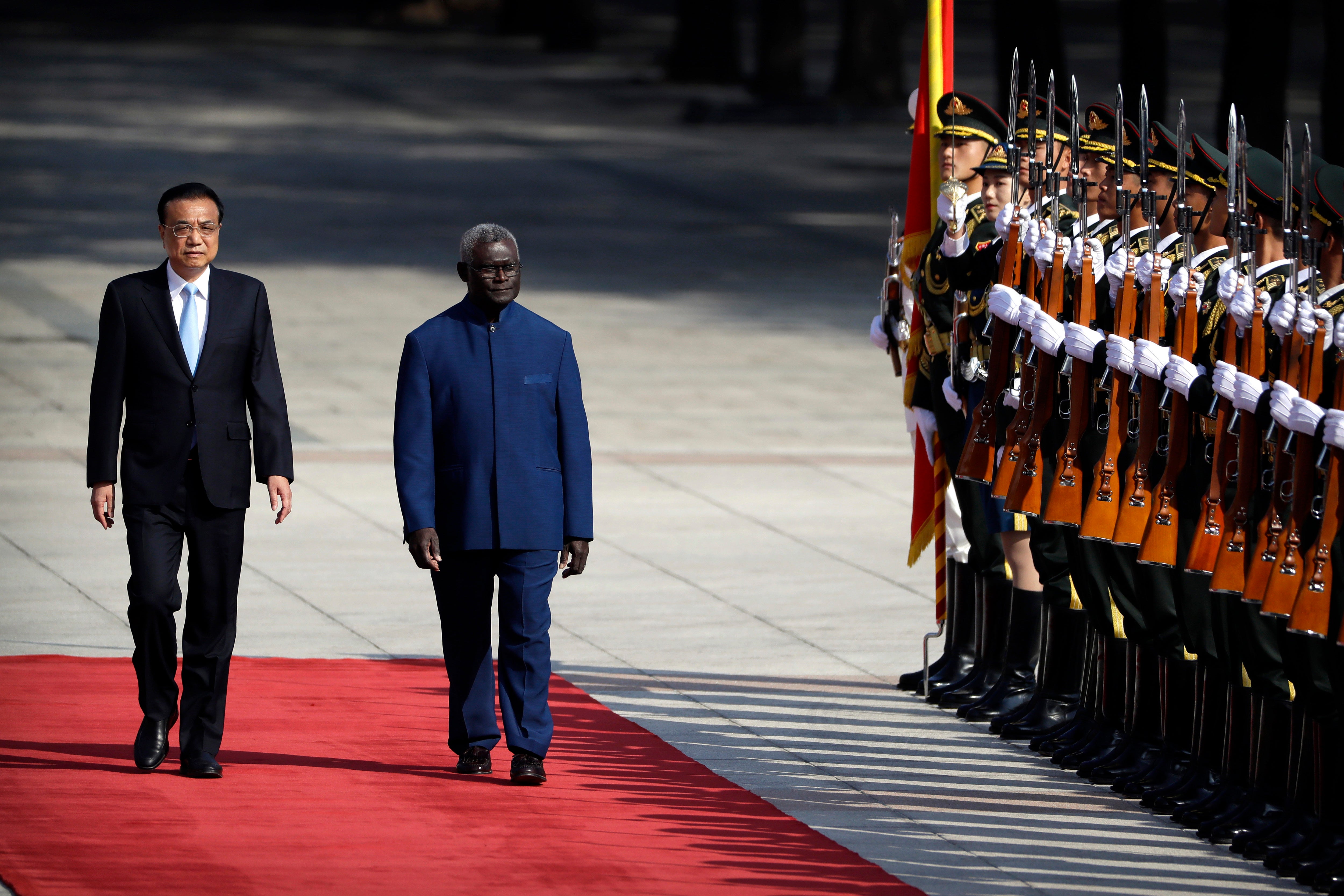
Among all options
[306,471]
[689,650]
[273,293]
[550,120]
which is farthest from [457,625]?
[550,120]

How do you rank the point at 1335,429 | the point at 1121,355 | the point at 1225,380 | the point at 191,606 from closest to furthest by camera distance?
the point at 1335,429 → the point at 1225,380 → the point at 1121,355 → the point at 191,606

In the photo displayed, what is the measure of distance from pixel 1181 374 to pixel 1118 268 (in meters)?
0.54

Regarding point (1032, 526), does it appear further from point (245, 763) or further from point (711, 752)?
point (245, 763)

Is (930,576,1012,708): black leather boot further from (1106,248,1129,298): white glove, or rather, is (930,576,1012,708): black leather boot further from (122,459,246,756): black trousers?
(122,459,246,756): black trousers

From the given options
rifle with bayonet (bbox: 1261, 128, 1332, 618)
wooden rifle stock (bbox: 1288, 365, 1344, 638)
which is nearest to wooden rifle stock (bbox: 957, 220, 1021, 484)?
rifle with bayonet (bbox: 1261, 128, 1332, 618)

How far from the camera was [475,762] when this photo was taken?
24.7 feet

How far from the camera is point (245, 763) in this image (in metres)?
A: 7.67

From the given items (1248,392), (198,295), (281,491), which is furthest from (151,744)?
(1248,392)

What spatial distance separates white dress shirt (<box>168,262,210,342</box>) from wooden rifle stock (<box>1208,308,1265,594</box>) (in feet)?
10.3

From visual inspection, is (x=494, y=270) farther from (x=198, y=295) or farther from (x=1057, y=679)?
(x=1057, y=679)

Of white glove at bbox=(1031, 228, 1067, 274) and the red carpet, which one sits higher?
white glove at bbox=(1031, 228, 1067, 274)

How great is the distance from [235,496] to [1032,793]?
263 centimetres

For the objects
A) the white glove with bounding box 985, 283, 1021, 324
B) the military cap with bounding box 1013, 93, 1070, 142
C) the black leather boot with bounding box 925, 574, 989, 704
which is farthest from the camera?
the black leather boot with bounding box 925, 574, 989, 704

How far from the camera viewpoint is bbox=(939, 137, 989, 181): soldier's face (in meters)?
8.79
